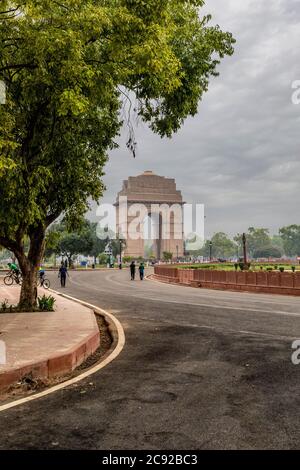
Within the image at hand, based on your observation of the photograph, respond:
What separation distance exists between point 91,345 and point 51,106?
529cm

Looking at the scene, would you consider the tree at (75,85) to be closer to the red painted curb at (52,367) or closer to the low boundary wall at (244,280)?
the red painted curb at (52,367)

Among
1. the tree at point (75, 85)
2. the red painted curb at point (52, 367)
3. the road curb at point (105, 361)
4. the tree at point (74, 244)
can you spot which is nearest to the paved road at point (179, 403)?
the road curb at point (105, 361)

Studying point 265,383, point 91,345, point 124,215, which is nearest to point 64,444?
point 265,383

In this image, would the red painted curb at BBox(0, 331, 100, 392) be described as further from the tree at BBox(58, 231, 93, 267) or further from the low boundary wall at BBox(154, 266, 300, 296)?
the tree at BBox(58, 231, 93, 267)

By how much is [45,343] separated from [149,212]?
367 ft

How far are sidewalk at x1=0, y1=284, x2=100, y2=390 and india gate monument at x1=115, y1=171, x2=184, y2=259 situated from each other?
105219 mm

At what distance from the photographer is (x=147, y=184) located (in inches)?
4700

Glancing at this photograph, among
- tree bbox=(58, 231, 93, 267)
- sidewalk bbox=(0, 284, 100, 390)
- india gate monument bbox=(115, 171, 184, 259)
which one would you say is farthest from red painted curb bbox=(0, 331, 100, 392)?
india gate monument bbox=(115, 171, 184, 259)

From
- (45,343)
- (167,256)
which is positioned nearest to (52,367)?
(45,343)

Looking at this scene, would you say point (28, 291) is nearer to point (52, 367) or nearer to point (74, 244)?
point (52, 367)

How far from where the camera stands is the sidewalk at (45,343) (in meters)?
6.25

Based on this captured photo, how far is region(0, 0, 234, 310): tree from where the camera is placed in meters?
8.16

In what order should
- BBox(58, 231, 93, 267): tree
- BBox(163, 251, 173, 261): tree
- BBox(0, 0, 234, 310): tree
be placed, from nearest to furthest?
1. BBox(0, 0, 234, 310): tree
2. BBox(58, 231, 93, 267): tree
3. BBox(163, 251, 173, 261): tree

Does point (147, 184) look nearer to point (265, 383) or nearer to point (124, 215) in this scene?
point (124, 215)
